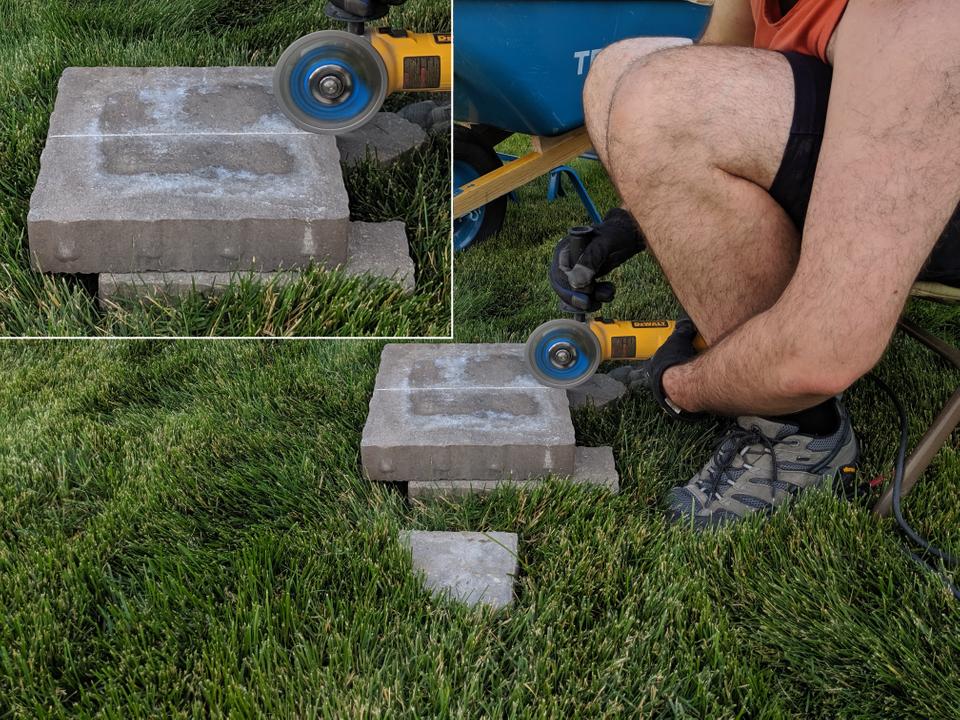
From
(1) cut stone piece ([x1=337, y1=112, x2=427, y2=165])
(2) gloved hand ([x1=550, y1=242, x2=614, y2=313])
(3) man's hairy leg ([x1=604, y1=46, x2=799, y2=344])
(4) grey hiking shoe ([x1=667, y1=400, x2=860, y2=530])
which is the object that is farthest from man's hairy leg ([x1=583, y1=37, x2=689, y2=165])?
(1) cut stone piece ([x1=337, y1=112, x2=427, y2=165])

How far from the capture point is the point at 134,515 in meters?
1.92

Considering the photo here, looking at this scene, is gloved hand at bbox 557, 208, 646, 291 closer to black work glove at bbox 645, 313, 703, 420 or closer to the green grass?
black work glove at bbox 645, 313, 703, 420

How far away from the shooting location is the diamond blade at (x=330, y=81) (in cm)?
203

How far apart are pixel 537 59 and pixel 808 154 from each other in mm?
870

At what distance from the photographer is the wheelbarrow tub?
234 centimetres

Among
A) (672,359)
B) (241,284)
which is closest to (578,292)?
(672,359)

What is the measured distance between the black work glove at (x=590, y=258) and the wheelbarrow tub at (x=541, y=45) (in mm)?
410

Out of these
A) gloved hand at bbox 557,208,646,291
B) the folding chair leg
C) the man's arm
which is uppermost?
the man's arm

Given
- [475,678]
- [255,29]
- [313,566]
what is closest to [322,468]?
[313,566]

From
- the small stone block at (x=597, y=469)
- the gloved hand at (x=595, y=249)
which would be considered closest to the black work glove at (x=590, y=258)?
the gloved hand at (x=595, y=249)

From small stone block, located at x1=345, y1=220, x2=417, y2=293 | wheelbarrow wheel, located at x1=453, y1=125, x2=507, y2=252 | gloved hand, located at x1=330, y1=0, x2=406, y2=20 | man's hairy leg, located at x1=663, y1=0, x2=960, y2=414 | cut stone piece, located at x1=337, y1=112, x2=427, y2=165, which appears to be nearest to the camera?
man's hairy leg, located at x1=663, y1=0, x2=960, y2=414

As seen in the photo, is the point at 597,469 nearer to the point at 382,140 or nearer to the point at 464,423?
the point at 464,423

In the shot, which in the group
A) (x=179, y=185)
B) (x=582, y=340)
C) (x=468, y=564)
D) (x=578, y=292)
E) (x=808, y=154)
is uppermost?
(x=808, y=154)

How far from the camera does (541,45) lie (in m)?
2.39
